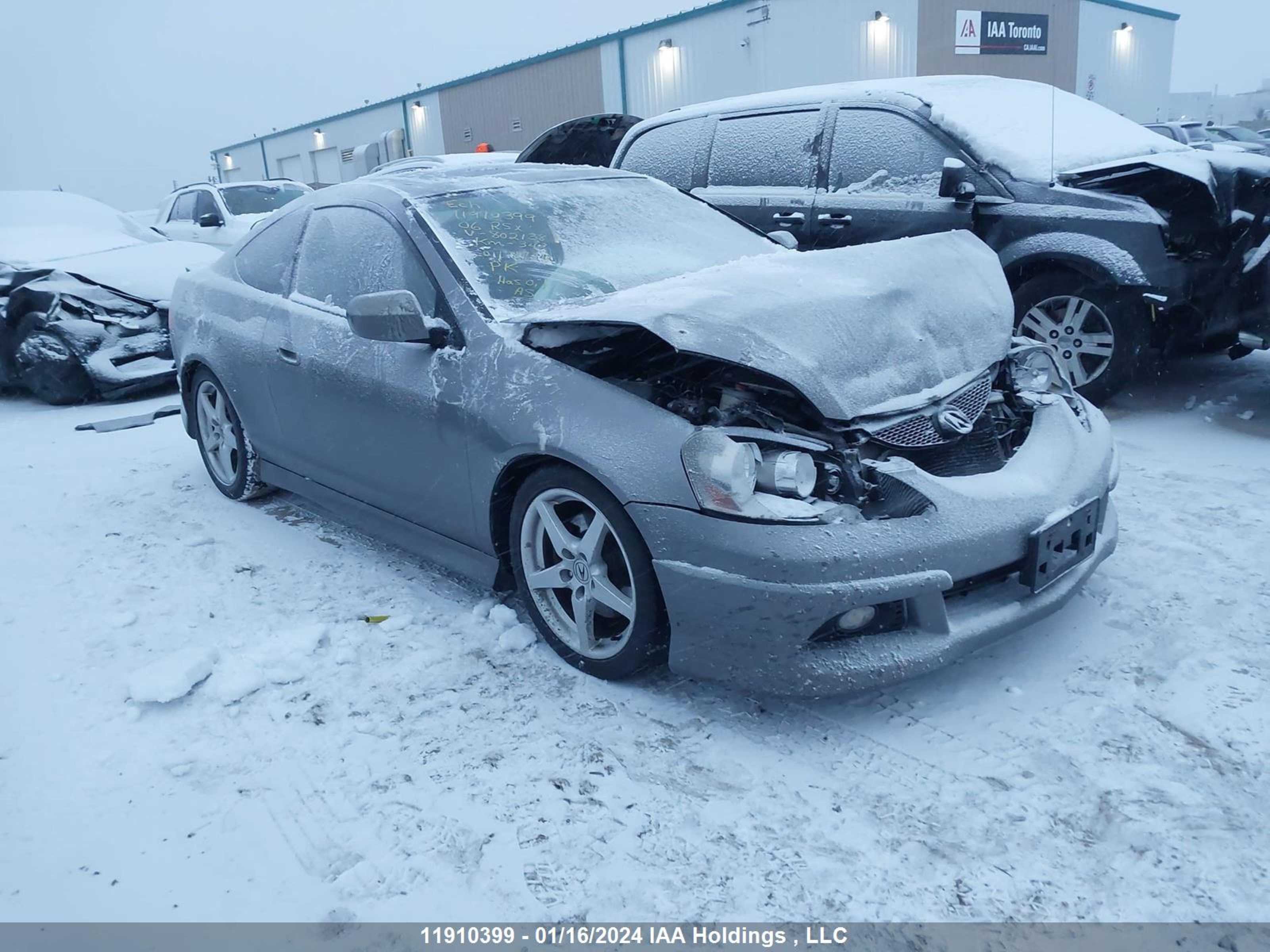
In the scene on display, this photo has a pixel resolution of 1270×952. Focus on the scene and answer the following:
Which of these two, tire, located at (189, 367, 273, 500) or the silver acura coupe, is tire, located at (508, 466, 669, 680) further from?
tire, located at (189, 367, 273, 500)

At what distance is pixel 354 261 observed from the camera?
3695 mm

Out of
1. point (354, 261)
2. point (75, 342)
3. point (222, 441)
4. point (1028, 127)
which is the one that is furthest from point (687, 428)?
point (75, 342)

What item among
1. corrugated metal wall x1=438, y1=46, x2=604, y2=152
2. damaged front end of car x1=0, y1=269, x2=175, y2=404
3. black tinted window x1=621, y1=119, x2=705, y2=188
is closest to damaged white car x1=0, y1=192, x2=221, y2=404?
damaged front end of car x1=0, y1=269, x2=175, y2=404

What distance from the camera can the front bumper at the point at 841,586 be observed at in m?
2.40

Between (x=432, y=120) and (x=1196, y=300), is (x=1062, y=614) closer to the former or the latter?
(x=1196, y=300)

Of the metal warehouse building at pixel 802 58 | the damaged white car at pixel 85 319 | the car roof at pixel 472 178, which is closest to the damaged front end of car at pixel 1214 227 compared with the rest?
the car roof at pixel 472 178

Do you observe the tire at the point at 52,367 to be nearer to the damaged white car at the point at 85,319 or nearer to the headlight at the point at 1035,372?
the damaged white car at the point at 85,319

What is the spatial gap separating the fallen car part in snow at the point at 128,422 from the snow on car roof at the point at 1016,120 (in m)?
4.69

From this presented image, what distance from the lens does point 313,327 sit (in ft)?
12.4

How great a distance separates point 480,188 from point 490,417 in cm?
119

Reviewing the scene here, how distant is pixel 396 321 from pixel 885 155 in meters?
3.65

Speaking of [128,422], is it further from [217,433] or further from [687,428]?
[687,428]

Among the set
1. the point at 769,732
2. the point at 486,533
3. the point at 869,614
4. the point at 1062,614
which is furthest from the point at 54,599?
the point at 1062,614

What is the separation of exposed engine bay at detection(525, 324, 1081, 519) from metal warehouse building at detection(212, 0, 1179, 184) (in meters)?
15.9
